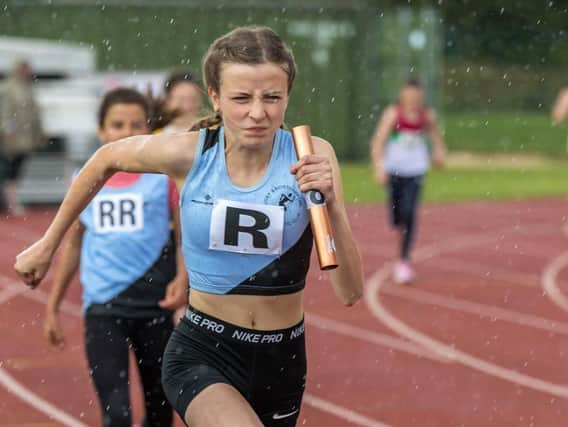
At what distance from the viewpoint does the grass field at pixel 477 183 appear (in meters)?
20.4

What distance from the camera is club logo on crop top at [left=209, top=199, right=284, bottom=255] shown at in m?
3.79

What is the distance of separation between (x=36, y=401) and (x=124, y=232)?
2.14m

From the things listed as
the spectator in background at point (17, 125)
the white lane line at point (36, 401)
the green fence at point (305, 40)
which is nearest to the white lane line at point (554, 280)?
the white lane line at point (36, 401)

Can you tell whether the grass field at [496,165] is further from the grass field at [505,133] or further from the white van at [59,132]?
the white van at [59,132]

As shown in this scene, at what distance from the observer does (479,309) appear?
1022 cm

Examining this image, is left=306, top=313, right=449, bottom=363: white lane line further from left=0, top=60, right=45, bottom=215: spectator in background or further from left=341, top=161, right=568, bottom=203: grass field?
left=341, top=161, right=568, bottom=203: grass field

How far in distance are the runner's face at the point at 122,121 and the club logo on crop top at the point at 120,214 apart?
33 centimetres

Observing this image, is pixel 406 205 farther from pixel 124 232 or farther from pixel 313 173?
pixel 313 173

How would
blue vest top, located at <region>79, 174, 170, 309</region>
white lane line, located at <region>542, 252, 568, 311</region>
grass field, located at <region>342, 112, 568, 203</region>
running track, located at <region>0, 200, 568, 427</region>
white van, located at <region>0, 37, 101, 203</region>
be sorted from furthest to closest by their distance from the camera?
grass field, located at <region>342, 112, 568, 203</region> < white van, located at <region>0, 37, 101, 203</region> < white lane line, located at <region>542, 252, 568, 311</region> < running track, located at <region>0, 200, 568, 427</region> < blue vest top, located at <region>79, 174, 170, 309</region>

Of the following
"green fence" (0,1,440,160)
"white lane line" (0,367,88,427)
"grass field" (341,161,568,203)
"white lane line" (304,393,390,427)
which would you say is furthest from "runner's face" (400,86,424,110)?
"green fence" (0,1,440,160)

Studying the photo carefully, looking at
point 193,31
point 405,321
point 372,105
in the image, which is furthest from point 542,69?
point 405,321

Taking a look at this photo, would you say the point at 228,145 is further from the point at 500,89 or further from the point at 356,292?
the point at 500,89

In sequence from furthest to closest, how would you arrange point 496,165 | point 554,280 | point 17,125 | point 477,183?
point 496,165 → point 477,183 → point 17,125 → point 554,280

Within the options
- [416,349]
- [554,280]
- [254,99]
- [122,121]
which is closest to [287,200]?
[254,99]
